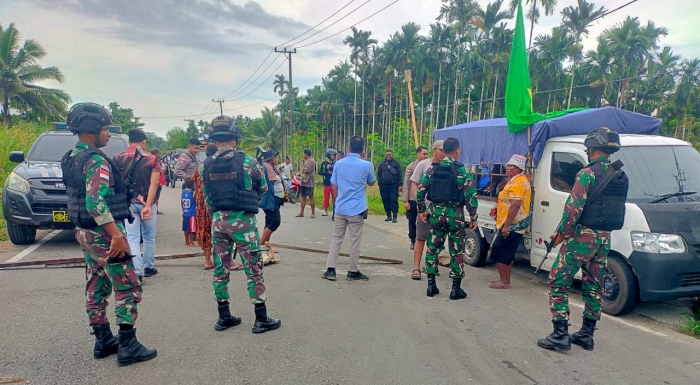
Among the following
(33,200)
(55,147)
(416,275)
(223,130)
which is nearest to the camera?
(223,130)

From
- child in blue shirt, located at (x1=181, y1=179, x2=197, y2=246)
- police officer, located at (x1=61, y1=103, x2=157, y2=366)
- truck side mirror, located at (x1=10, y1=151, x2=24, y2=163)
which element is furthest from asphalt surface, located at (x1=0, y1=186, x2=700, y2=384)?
truck side mirror, located at (x1=10, y1=151, x2=24, y2=163)

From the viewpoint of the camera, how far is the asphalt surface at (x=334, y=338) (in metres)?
3.56

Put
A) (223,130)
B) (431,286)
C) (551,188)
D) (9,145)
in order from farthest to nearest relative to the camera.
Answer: (9,145), (551,188), (431,286), (223,130)

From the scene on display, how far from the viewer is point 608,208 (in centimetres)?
408

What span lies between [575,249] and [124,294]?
3.77 metres

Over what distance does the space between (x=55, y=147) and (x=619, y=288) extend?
29.5ft

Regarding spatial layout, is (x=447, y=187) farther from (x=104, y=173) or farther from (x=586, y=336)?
(x=104, y=173)

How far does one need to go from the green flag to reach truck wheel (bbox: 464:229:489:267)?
1.81 m

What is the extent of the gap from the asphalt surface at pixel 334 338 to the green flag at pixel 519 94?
89.3 inches

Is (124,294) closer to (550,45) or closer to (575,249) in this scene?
(575,249)

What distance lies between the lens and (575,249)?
420 centimetres

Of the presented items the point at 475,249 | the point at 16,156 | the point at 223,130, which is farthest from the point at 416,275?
the point at 16,156

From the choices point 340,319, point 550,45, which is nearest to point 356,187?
point 340,319

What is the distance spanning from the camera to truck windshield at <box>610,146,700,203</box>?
5238mm
